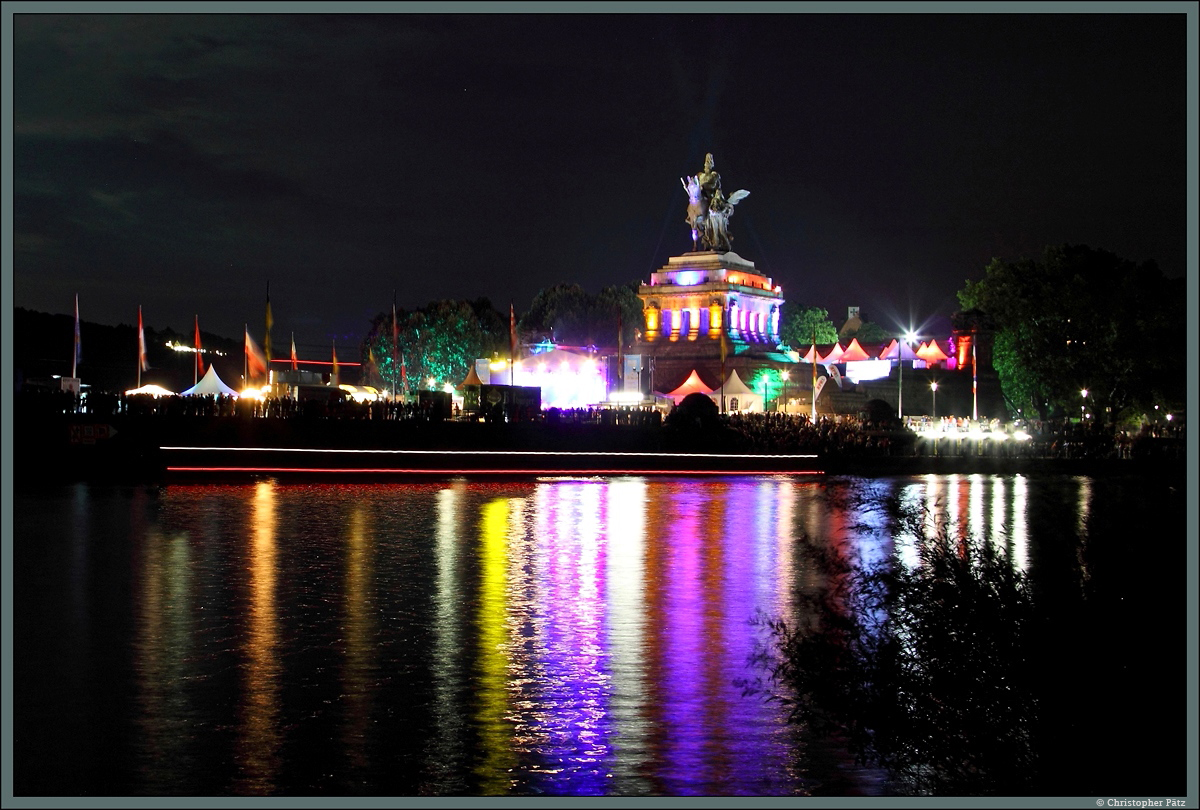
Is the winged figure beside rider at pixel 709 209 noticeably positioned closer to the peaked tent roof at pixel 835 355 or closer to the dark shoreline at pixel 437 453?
the peaked tent roof at pixel 835 355

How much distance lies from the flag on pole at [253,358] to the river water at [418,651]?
81.3 ft

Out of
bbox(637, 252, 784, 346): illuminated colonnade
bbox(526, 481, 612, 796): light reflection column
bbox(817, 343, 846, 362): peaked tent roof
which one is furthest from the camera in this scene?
bbox(817, 343, 846, 362): peaked tent roof

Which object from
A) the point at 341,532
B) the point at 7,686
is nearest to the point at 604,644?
the point at 7,686

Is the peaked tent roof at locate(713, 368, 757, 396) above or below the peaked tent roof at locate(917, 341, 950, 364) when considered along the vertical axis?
below

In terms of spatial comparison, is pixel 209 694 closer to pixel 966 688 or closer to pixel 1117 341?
pixel 966 688

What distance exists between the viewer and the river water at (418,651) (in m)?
8.12

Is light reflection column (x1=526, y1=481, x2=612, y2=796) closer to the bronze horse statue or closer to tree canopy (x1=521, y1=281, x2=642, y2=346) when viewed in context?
the bronze horse statue

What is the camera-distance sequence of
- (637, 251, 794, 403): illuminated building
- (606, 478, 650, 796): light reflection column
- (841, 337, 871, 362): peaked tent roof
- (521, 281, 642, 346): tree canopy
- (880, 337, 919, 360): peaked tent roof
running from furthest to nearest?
(521, 281, 642, 346): tree canopy, (880, 337, 919, 360): peaked tent roof, (841, 337, 871, 362): peaked tent roof, (637, 251, 794, 403): illuminated building, (606, 478, 650, 796): light reflection column

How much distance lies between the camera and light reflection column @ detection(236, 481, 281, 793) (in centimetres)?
807

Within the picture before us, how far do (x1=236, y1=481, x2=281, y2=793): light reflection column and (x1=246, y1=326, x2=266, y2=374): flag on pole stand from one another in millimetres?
30792

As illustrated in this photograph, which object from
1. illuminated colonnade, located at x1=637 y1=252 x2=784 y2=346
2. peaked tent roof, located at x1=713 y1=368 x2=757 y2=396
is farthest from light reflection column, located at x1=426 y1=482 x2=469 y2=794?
illuminated colonnade, located at x1=637 y1=252 x2=784 y2=346

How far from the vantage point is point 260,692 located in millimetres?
10195

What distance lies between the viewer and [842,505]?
32.4ft

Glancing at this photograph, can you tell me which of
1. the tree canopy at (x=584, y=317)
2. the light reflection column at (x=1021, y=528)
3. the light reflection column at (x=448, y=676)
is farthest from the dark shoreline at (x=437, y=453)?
the tree canopy at (x=584, y=317)
